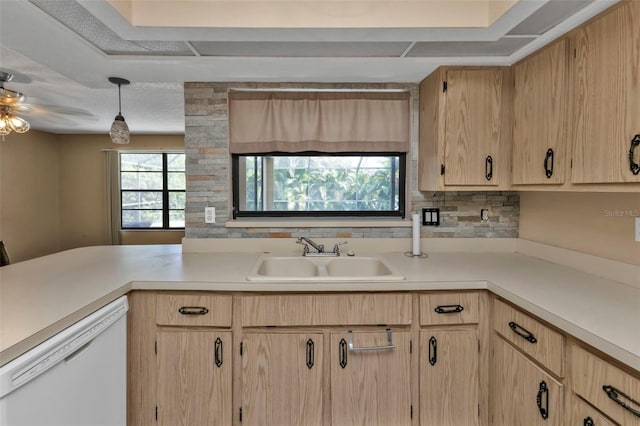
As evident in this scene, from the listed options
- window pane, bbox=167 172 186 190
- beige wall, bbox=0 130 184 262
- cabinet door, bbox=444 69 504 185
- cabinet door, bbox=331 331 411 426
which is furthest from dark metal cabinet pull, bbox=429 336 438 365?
window pane, bbox=167 172 186 190

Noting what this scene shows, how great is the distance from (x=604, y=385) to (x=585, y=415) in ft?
0.51

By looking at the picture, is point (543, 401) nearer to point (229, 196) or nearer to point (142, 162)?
point (229, 196)

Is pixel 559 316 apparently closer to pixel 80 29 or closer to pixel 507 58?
pixel 507 58

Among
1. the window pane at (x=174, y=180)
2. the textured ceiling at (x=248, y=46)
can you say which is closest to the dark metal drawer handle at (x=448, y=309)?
the textured ceiling at (x=248, y=46)

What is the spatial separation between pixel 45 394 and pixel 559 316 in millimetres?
1703

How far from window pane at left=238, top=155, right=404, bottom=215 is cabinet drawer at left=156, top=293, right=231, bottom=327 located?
1045mm

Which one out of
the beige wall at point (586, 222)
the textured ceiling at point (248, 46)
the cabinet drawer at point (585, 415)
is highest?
the textured ceiling at point (248, 46)

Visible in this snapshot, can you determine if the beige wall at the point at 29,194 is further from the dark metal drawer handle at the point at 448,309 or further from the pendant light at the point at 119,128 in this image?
the dark metal drawer handle at the point at 448,309

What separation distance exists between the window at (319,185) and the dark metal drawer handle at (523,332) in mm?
1166

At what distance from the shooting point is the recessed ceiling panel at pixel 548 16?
144 centimetres

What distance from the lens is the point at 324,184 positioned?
9.27 feet

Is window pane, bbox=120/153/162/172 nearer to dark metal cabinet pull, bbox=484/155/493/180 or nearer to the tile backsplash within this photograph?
the tile backsplash

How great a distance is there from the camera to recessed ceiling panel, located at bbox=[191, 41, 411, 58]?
5.92ft

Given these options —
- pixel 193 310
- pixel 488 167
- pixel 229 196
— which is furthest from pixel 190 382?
pixel 488 167
